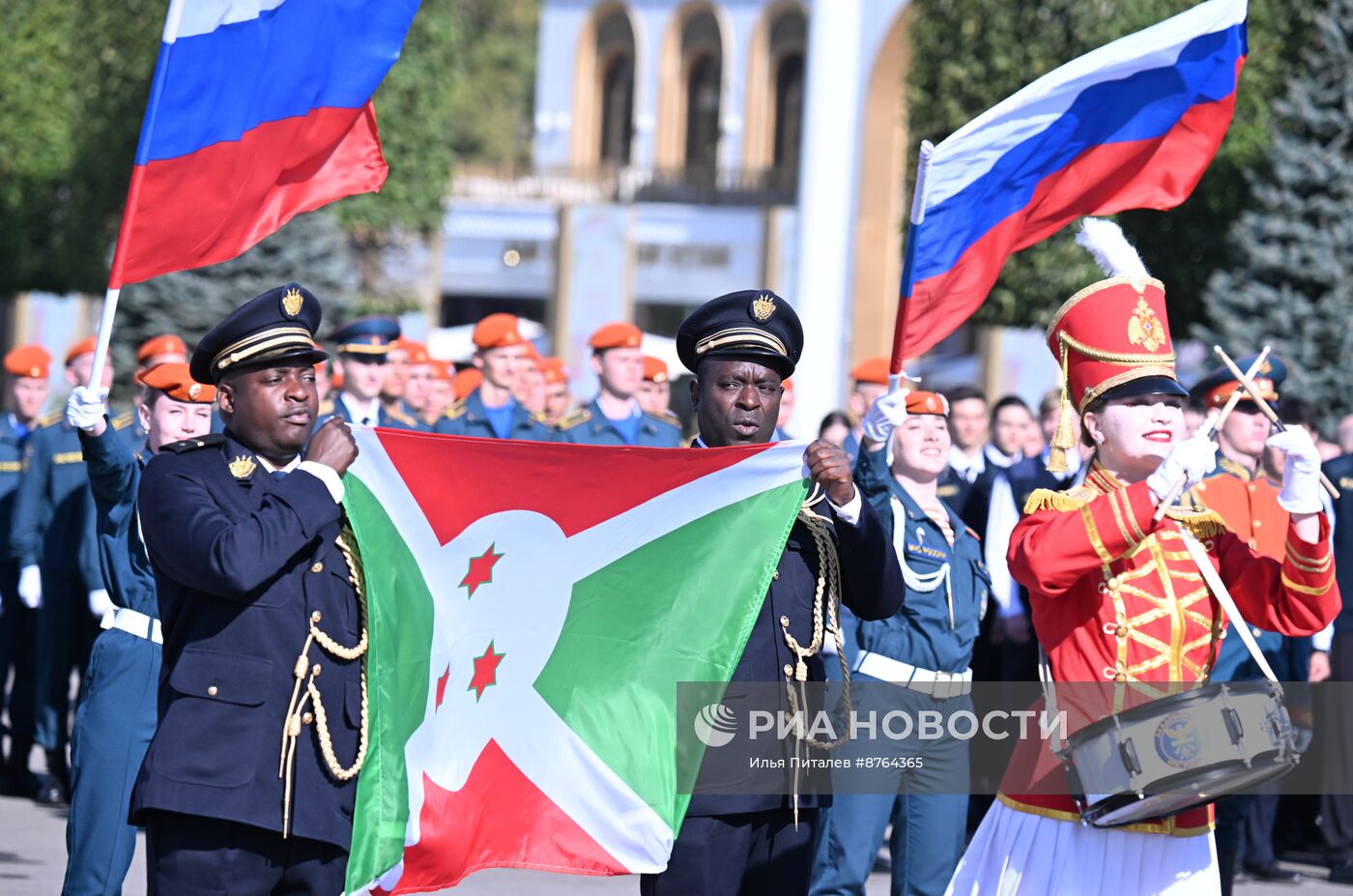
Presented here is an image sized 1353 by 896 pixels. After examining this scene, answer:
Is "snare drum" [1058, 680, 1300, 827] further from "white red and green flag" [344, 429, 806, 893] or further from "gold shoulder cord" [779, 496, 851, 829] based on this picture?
"white red and green flag" [344, 429, 806, 893]

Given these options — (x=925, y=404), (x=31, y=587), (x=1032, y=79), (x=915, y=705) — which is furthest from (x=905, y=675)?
(x=1032, y=79)

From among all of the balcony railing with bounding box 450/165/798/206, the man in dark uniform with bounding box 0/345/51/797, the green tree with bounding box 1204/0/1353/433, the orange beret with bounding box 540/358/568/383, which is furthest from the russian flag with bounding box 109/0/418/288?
the balcony railing with bounding box 450/165/798/206

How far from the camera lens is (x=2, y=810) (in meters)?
10.2

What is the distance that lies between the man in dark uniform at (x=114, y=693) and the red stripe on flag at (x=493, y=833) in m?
1.73

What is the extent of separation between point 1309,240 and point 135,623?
13146 mm

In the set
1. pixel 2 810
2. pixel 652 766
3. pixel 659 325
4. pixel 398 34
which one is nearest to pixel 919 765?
pixel 652 766

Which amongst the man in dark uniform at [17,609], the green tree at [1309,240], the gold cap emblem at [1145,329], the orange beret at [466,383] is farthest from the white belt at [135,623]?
the green tree at [1309,240]

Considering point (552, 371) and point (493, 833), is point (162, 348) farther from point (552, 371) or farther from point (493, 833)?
point (493, 833)

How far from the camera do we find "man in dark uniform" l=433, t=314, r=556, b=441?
11.3 metres

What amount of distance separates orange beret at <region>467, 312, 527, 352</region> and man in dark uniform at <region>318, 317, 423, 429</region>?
2.44 feet

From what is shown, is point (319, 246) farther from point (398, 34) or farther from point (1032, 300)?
point (398, 34)

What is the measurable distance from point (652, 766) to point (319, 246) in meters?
20.2

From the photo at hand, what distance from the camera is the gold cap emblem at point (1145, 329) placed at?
5227 millimetres

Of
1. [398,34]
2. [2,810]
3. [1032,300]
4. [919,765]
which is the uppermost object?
[1032,300]
